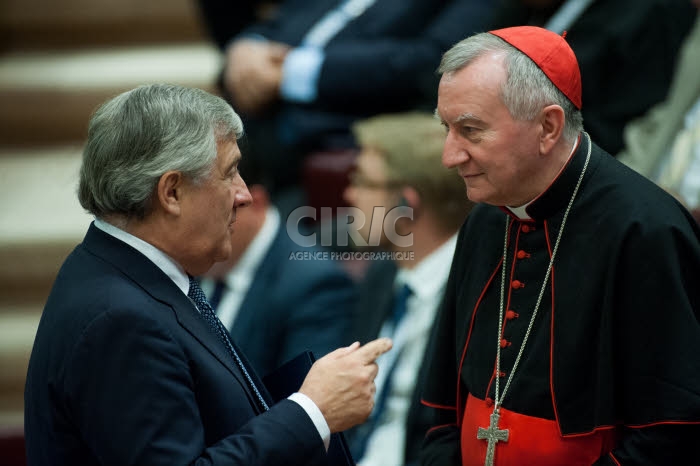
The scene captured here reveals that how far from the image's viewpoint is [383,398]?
3.20 metres

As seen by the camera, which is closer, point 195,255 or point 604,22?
point 195,255

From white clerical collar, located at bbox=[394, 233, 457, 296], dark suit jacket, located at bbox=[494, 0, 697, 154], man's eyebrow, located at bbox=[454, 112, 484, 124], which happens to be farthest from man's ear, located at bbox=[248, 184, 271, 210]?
man's eyebrow, located at bbox=[454, 112, 484, 124]

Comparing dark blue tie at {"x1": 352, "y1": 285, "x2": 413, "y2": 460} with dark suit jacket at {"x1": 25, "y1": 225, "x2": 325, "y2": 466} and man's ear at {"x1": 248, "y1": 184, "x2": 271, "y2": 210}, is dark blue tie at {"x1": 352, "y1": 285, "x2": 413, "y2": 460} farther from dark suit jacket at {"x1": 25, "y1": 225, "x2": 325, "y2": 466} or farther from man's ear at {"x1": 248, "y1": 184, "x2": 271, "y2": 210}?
dark suit jacket at {"x1": 25, "y1": 225, "x2": 325, "y2": 466}

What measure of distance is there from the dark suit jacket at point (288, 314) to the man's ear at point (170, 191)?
146cm

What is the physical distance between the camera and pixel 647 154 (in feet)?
12.5

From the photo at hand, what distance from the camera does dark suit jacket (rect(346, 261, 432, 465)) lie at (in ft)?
9.80

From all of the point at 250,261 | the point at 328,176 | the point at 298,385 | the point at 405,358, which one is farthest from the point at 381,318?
the point at 328,176

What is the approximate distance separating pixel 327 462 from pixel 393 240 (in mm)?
1348

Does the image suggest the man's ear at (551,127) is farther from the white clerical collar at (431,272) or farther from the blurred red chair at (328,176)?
the blurred red chair at (328,176)

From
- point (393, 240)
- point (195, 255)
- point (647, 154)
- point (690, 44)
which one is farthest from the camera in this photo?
point (690, 44)

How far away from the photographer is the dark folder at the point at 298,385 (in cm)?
223

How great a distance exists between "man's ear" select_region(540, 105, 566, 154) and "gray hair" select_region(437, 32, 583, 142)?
18 mm

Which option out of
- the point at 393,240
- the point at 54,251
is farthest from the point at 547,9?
the point at 54,251

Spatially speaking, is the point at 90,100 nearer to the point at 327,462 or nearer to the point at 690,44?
the point at 690,44
